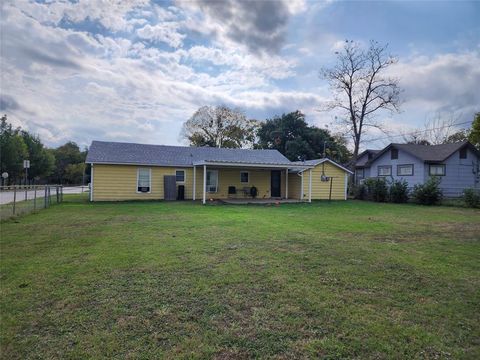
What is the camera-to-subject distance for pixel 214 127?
37969mm

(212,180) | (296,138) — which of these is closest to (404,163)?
(296,138)

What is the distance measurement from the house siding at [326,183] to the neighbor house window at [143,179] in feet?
32.5

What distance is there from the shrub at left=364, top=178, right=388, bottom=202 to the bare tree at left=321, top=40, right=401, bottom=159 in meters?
7.84

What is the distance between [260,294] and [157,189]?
51.9ft

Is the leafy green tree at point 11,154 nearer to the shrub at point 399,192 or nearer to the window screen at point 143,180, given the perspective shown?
the window screen at point 143,180

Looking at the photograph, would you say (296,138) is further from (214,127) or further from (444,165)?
(444,165)

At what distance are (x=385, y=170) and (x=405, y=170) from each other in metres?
2.20

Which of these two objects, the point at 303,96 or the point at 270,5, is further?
the point at 303,96

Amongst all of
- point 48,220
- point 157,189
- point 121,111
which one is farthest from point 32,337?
point 121,111

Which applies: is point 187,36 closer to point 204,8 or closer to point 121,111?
point 204,8

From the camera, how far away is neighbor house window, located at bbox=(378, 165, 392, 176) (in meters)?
26.3

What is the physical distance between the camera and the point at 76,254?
5422 millimetres

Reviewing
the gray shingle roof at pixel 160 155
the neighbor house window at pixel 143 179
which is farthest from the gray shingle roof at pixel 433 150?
the neighbor house window at pixel 143 179

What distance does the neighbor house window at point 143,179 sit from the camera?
1825 centimetres
